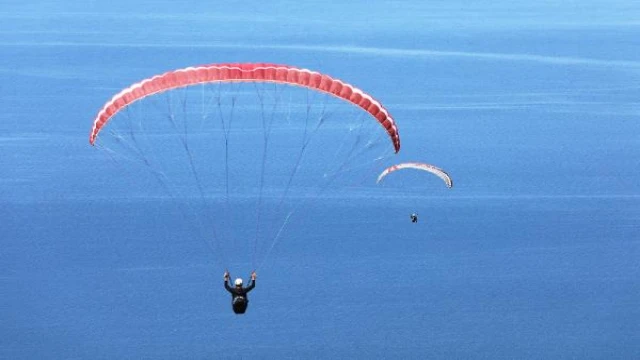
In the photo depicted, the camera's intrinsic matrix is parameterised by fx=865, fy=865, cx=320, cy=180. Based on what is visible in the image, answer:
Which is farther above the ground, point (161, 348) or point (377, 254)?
point (377, 254)

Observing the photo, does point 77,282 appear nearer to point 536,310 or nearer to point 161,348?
point 161,348

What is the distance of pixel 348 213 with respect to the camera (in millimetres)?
130125

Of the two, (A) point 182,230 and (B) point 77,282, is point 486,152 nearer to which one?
(A) point 182,230

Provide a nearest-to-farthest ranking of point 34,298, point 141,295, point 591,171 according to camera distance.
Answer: point 141,295 → point 34,298 → point 591,171

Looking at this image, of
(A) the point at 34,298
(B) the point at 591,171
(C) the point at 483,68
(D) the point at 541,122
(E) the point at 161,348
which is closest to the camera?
(E) the point at 161,348

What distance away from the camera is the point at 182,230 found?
428ft

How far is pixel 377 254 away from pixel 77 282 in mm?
41701

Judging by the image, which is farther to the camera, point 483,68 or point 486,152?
point 483,68

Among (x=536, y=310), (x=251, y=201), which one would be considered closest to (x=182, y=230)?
(x=251, y=201)

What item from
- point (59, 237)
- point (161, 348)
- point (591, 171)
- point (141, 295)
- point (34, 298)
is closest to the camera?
point (161, 348)

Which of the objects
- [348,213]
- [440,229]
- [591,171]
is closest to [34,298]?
[348,213]

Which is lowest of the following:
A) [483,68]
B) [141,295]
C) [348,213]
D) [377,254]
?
[141,295]

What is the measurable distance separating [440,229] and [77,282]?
172 feet

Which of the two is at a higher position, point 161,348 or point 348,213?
point 348,213
